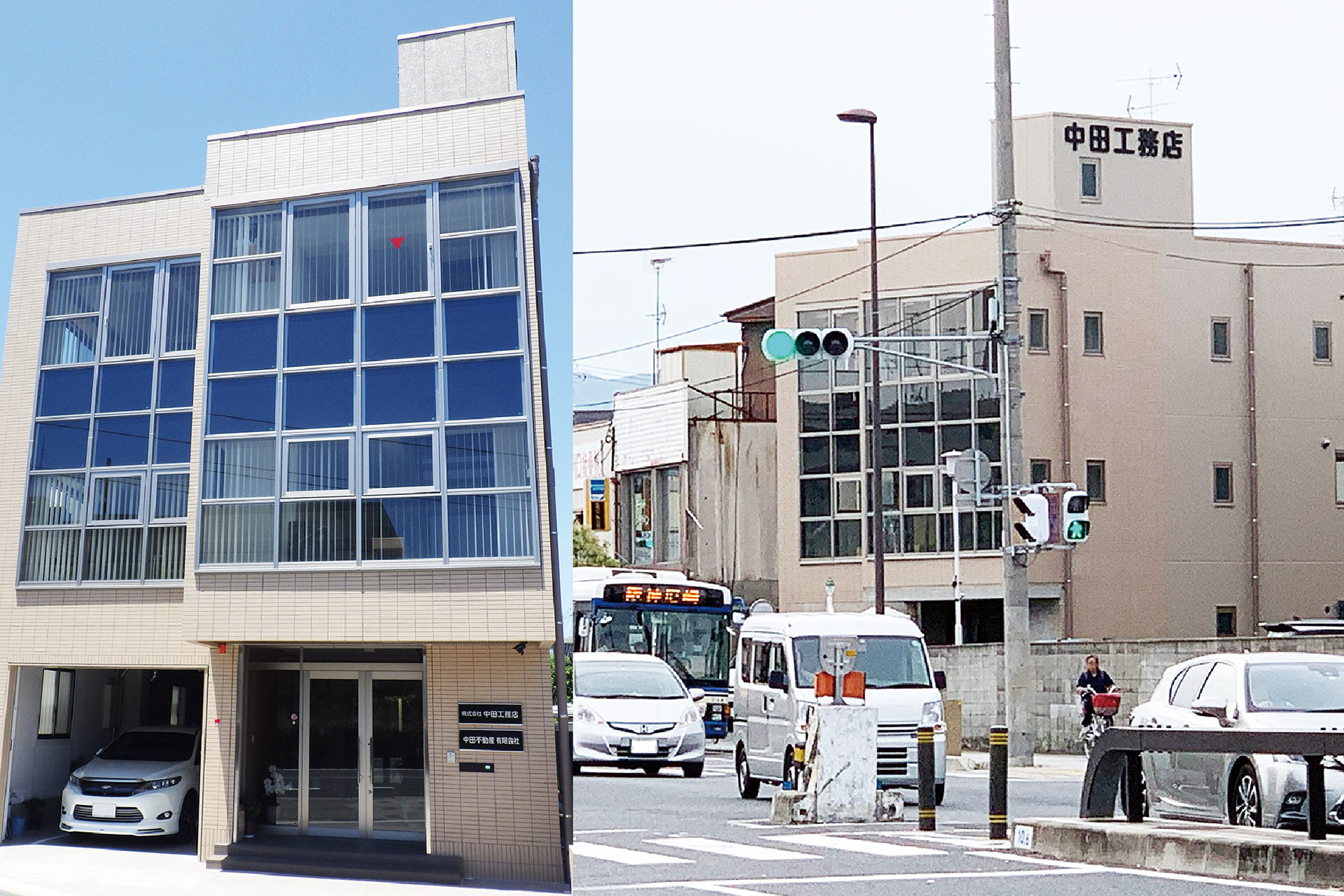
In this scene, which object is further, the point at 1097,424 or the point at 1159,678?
the point at 1097,424

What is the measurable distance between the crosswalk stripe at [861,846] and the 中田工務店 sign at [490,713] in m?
2.68

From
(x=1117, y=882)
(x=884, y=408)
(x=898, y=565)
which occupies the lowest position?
(x=1117, y=882)

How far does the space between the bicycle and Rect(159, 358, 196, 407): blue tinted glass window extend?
3.56 m

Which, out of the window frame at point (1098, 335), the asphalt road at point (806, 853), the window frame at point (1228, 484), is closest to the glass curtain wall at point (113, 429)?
the asphalt road at point (806, 853)

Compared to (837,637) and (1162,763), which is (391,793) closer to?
(1162,763)

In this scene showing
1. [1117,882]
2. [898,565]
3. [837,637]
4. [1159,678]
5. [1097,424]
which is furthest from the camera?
[898,565]

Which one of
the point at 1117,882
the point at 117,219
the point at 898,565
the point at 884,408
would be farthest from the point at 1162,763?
the point at 884,408

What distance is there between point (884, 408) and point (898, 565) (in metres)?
2.00

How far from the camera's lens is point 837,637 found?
984 centimetres

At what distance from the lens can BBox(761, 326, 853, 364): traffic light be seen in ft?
21.0

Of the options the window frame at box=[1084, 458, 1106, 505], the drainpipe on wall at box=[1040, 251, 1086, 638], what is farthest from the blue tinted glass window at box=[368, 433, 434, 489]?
the drainpipe on wall at box=[1040, 251, 1086, 638]

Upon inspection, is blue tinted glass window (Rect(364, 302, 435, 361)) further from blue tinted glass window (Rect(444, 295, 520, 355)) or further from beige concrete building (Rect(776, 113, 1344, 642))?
beige concrete building (Rect(776, 113, 1344, 642))

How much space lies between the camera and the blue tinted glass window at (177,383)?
4.51 meters

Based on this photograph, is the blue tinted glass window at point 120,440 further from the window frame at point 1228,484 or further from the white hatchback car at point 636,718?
the window frame at point 1228,484
